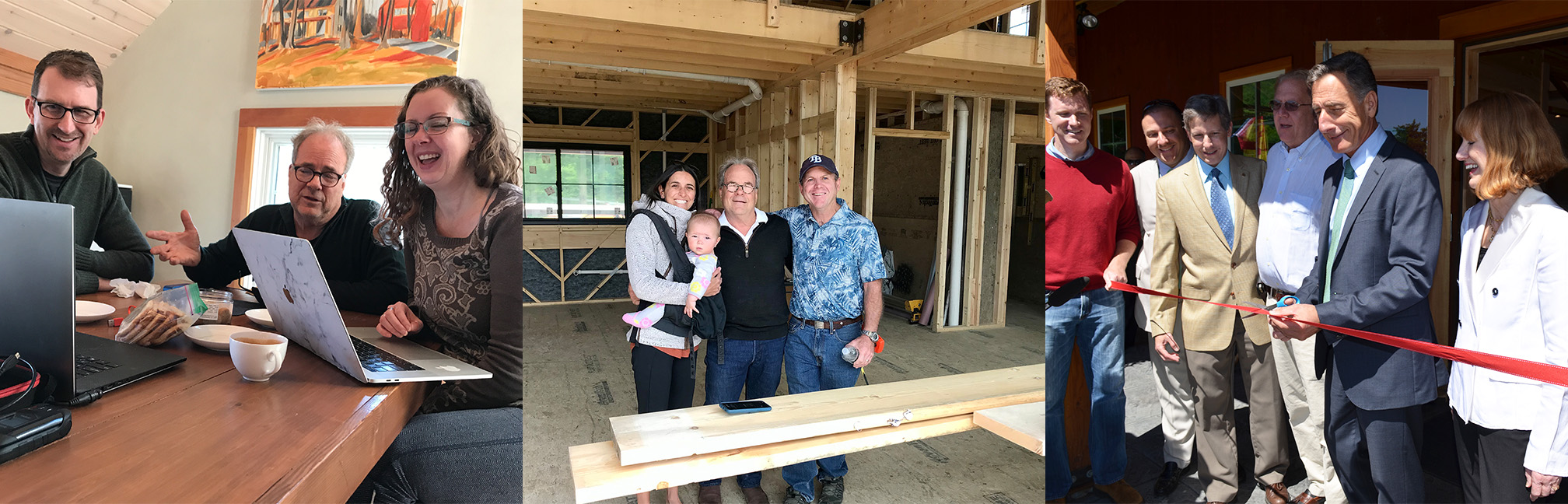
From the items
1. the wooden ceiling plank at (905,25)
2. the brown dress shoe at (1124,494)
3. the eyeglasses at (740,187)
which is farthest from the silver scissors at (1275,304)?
the eyeglasses at (740,187)

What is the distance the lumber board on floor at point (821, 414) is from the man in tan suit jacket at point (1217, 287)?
0.63 m

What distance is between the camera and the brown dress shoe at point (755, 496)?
1979 mm

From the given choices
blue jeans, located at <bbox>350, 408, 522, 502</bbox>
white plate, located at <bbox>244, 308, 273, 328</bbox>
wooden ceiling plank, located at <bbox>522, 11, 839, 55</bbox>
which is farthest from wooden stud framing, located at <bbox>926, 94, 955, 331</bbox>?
white plate, located at <bbox>244, 308, 273, 328</bbox>

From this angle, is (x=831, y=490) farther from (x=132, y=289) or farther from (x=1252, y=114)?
(x=132, y=289)

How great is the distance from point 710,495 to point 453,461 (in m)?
1.06

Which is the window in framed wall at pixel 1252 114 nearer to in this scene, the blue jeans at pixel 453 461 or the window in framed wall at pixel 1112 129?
the window in framed wall at pixel 1112 129

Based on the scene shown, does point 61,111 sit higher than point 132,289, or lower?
higher

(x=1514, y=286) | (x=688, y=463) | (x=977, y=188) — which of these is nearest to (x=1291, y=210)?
(x=1514, y=286)

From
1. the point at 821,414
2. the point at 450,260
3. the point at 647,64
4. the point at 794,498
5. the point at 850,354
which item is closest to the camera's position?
the point at 450,260

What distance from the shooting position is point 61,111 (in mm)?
850

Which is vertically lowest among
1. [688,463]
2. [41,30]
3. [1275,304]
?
[688,463]

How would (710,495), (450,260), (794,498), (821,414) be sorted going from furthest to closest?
(710,495)
(794,498)
(821,414)
(450,260)

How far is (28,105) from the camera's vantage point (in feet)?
2.68

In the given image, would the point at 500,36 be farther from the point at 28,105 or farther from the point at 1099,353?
the point at 1099,353
